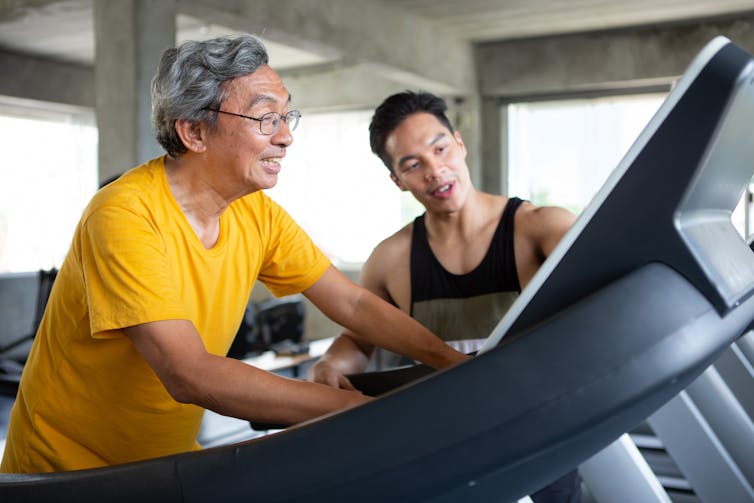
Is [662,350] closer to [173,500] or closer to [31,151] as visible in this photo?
[173,500]

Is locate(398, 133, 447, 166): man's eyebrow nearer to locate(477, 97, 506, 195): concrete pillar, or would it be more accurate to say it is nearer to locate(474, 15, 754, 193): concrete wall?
locate(474, 15, 754, 193): concrete wall

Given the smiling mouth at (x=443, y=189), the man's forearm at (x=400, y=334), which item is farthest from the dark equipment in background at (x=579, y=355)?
the smiling mouth at (x=443, y=189)

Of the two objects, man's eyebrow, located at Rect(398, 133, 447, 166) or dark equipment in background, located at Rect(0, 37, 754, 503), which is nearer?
dark equipment in background, located at Rect(0, 37, 754, 503)

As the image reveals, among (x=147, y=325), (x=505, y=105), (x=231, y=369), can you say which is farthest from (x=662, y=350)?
(x=505, y=105)

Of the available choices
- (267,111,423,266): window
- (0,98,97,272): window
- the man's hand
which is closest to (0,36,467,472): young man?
the man's hand

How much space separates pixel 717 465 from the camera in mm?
1253

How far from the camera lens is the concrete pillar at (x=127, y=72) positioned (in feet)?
14.8

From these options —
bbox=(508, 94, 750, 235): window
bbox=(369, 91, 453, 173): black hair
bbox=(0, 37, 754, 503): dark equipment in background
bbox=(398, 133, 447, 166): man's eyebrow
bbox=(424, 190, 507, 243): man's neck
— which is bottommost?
bbox=(0, 37, 754, 503): dark equipment in background

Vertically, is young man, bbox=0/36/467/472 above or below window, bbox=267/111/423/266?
below

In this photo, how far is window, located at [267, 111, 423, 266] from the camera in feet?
32.9

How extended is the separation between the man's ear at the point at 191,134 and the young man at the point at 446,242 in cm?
59

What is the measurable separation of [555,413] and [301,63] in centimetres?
975

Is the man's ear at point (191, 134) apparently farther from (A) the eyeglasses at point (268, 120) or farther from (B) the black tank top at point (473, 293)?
(B) the black tank top at point (473, 293)

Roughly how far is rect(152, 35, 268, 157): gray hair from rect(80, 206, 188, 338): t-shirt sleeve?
29 cm
